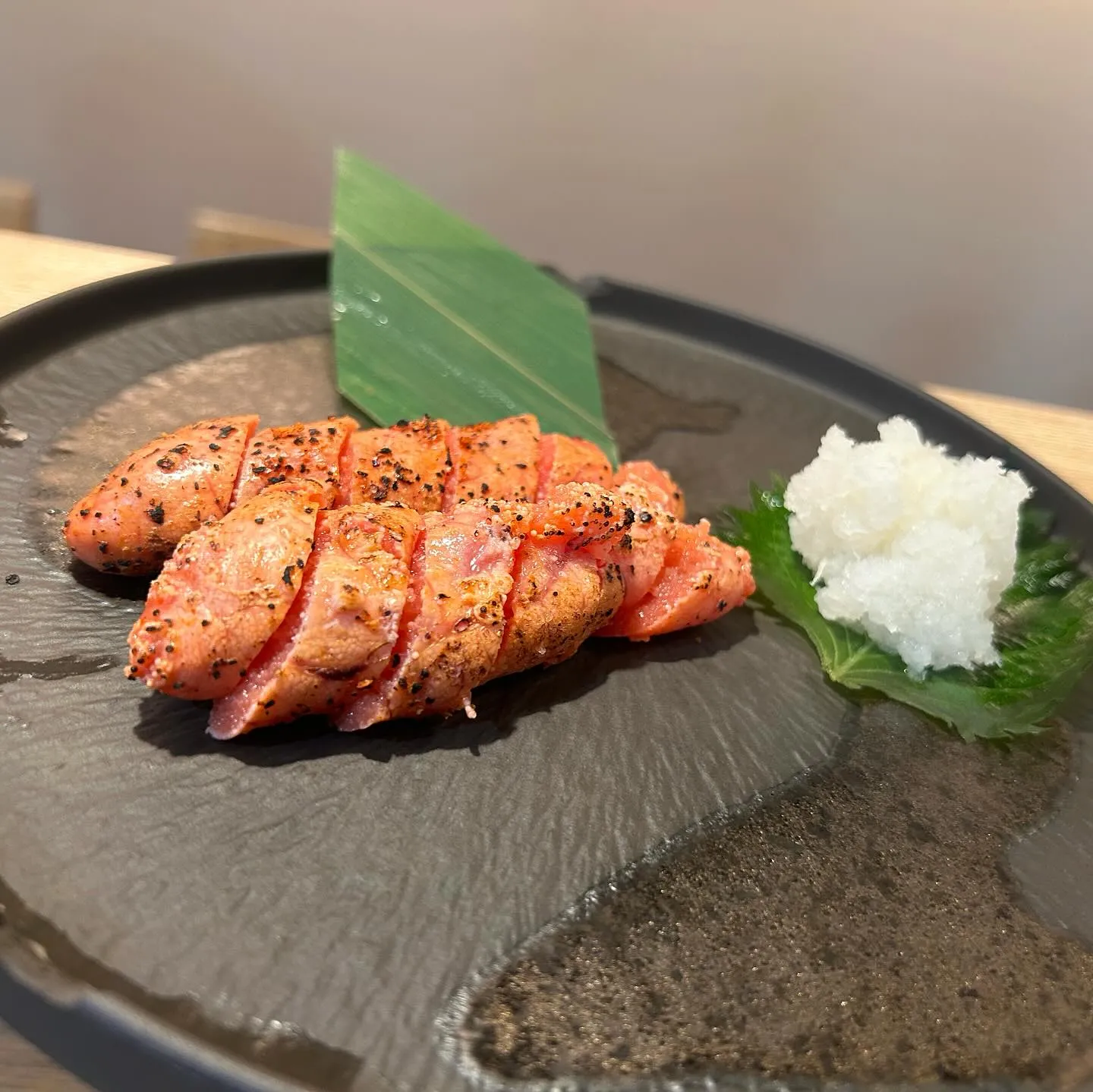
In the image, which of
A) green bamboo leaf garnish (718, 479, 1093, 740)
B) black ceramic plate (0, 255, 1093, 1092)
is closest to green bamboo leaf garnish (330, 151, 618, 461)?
green bamboo leaf garnish (718, 479, 1093, 740)

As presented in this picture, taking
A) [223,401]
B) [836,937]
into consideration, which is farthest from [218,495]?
[836,937]

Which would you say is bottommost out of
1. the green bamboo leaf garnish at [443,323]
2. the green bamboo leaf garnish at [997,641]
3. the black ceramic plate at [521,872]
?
the black ceramic plate at [521,872]

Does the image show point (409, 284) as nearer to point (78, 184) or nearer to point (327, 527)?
point (327, 527)

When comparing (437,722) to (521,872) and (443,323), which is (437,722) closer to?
(521,872)

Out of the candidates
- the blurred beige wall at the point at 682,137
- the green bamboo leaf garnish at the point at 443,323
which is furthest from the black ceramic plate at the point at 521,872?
the blurred beige wall at the point at 682,137

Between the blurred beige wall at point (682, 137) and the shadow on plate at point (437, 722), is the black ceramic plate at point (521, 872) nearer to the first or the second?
the shadow on plate at point (437, 722)

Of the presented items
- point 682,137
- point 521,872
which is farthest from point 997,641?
point 682,137

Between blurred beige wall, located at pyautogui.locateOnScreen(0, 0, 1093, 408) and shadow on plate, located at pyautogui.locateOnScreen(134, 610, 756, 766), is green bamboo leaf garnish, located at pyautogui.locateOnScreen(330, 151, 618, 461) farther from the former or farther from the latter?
blurred beige wall, located at pyautogui.locateOnScreen(0, 0, 1093, 408)
